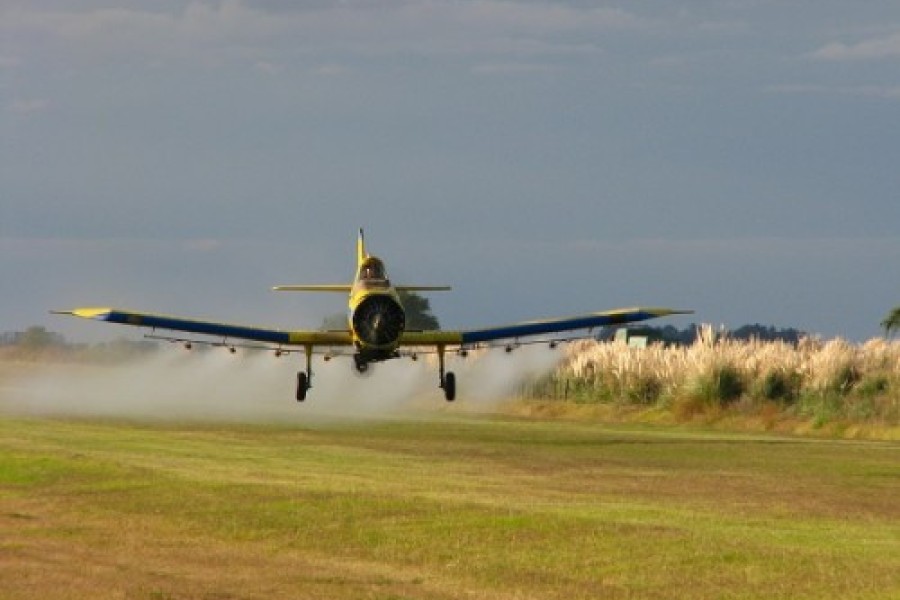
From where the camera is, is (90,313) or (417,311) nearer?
(90,313)

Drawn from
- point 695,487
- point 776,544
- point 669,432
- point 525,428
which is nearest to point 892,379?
point 669,432

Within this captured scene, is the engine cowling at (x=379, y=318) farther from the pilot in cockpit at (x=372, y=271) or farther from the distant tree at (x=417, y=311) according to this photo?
the distant tree at (x=417, y=311)

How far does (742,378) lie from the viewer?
2334 inches

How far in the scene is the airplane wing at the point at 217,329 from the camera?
4962cm

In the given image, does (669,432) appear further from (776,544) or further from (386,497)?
(776,544)

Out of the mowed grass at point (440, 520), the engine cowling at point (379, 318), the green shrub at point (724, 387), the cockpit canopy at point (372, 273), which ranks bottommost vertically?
the mowed grass at point (440, 520)

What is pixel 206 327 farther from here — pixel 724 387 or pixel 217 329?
pixel 724 387

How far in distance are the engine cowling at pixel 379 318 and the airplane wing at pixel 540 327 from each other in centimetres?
367

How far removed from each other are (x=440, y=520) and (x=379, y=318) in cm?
1968

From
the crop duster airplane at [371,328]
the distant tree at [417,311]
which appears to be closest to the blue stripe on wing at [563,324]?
the crop duster airplane at [371,328]

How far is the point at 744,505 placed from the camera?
30844 mm

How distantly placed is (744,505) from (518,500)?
11.5ft

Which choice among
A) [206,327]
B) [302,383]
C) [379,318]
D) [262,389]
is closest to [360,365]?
[302,383]

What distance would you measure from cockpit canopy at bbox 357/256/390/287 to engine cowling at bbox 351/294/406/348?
0.72m
